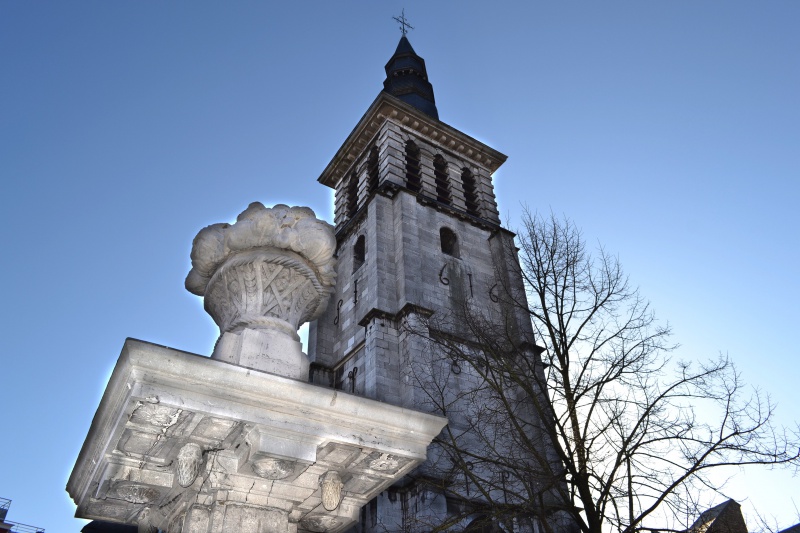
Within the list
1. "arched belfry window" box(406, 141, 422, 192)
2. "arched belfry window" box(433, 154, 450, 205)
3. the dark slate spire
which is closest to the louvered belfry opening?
"arched belfry window" box(406, 141, 422, 192)

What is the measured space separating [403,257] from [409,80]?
18481 mm

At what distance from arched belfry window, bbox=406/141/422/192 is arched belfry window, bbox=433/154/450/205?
2.66 ft

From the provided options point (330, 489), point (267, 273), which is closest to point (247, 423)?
point (330, 489)

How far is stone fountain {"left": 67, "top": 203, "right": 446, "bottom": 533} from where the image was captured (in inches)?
194

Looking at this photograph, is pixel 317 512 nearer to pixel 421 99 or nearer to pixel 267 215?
pixel 267 215

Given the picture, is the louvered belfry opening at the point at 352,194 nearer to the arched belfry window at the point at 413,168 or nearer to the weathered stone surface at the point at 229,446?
the arched belfry window at the point at 413,168

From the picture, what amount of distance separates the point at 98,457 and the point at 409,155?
23627mm

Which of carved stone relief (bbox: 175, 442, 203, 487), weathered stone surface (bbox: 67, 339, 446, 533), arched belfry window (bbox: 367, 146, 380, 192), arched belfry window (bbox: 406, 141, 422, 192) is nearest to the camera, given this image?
weathered stone surface (bbox: 67, 339, 446, 533)

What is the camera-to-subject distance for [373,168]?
28.3 meters

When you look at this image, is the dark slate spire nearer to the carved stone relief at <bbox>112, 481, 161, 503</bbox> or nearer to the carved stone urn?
the carved stone urn

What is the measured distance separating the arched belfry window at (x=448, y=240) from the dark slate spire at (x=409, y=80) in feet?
35.9

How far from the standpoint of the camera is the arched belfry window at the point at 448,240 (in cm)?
2431

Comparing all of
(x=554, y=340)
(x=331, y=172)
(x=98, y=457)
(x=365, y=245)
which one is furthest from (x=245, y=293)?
(x=331, y=172)

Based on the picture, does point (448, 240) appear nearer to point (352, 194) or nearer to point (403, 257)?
point (403, 257)
